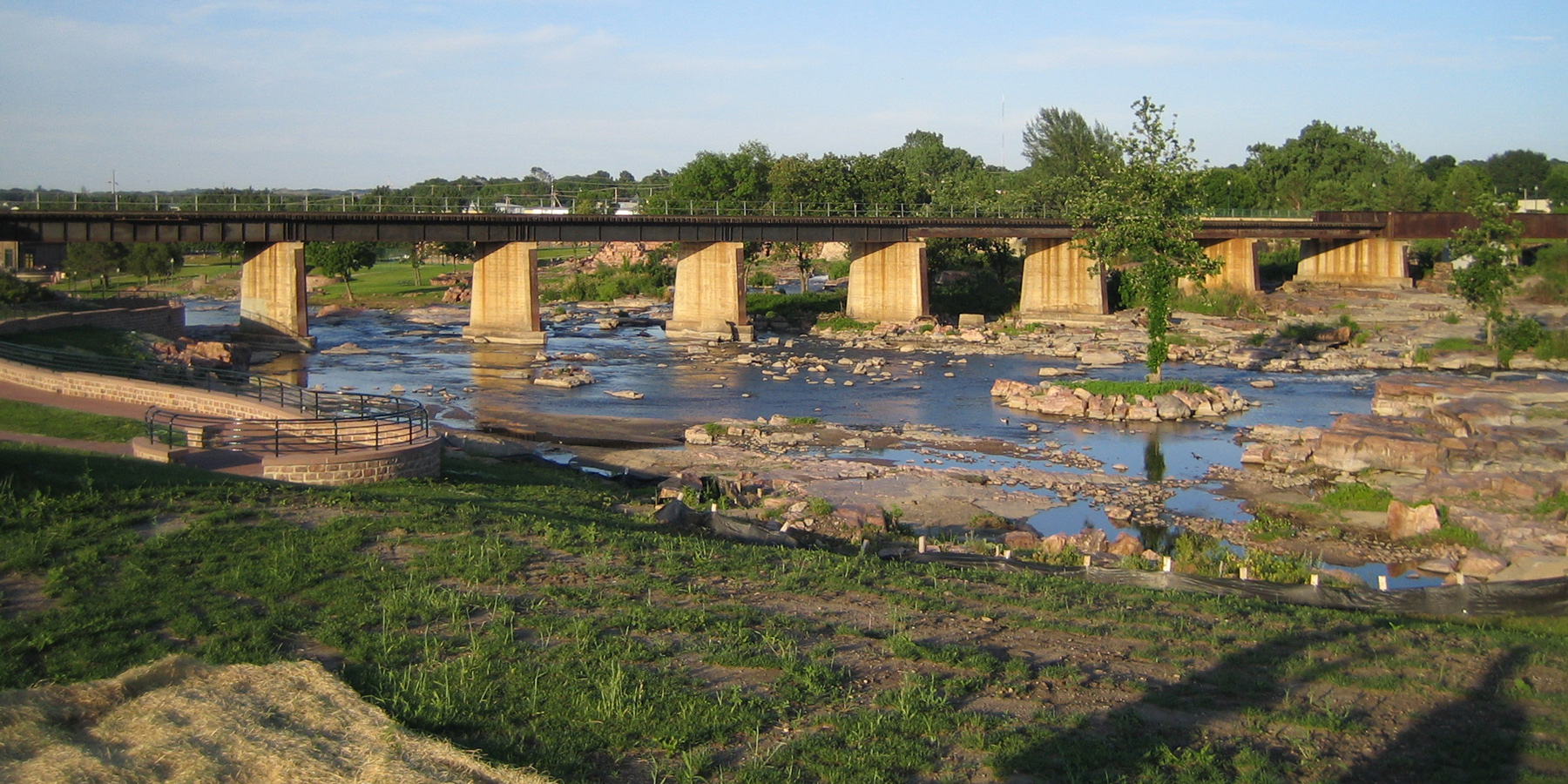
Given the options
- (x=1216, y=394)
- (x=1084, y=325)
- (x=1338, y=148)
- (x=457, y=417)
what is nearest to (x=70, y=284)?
(x=457, y=417)

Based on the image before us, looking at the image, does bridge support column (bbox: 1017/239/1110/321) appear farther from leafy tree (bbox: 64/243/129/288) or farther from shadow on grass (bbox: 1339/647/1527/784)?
shadow on grass (bbox: 1339/647/1527/784)

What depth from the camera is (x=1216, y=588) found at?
18172 millimetres

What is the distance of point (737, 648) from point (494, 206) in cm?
7216

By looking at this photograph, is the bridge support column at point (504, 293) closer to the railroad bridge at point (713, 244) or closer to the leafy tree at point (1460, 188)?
the railroad bridge at point (713, 244)

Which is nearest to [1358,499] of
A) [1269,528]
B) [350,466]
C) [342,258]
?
[1269,528]

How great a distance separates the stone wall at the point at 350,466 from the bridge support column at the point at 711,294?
4747 cm

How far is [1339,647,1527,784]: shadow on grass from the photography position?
11.0 metres

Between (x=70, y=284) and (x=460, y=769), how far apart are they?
8886cm

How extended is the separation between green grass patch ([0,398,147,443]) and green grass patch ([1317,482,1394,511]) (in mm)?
26231

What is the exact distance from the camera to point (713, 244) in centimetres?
7312

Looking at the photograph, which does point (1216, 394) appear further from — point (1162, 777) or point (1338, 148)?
point (1338, 148)

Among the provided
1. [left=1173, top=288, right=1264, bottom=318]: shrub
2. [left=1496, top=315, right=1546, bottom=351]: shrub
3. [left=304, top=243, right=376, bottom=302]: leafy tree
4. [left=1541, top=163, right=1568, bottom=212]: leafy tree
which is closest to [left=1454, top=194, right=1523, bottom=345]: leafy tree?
[left=1496, top=315, right=1546, bottom=351]: shrub

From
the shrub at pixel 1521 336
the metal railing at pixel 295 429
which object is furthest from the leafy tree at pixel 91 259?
the shrub at pixel 1521 336

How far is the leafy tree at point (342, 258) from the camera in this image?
92188 millimetres
